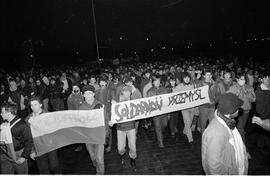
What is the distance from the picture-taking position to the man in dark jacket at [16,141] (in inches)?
161

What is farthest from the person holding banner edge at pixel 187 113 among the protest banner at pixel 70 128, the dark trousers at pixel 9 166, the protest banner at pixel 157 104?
the dark trousers at pixel 9 166

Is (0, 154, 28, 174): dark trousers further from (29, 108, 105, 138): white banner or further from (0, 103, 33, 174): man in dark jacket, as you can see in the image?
(29, 108, 105, 138): white banner

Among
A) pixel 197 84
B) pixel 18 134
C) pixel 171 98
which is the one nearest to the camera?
pixel 18 134

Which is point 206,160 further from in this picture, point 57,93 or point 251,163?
point 57,93

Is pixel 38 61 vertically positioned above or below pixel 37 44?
below

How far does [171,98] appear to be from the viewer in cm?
A: 643

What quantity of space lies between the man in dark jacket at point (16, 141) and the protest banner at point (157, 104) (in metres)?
1.78

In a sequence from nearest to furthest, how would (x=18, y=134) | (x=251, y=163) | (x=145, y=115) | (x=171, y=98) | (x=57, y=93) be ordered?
(x=18, y=134), (x=251, y=163), (x=145, y=115), (x=171, y=98), (x=57, y=93)

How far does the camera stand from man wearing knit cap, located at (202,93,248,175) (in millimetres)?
2977

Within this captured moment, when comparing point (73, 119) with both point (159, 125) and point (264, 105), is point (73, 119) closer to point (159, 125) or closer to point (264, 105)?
point (159, 125)

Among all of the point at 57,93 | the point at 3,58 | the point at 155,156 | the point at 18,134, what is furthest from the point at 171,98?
the point at 3,58

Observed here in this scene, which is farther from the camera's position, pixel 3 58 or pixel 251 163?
pixel 3 58

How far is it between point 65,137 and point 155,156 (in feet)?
8.21

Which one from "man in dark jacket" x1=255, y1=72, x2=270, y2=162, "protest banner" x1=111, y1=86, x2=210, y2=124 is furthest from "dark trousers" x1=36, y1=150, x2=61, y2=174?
"man in dark jacket" x1=255, y1=72, x2=270, y2=162
